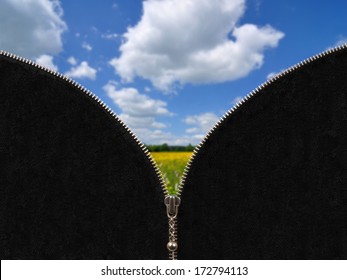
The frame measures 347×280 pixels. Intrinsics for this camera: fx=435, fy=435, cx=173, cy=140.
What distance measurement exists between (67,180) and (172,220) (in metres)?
0.67

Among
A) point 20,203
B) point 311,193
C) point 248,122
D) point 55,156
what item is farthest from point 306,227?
point 20,203

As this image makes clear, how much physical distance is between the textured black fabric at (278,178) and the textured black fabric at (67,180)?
285mm

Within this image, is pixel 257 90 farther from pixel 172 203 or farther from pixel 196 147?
pixel 172 203

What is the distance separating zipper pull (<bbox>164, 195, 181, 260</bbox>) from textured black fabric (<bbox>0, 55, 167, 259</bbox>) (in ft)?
0.14

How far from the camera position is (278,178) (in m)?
2.52

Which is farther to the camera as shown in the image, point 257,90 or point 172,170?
point 172,170

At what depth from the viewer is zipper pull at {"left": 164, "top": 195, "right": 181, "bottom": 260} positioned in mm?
2521

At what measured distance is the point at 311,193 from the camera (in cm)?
253

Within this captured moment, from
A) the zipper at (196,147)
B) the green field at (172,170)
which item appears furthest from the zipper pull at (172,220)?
the green field at (172,170)

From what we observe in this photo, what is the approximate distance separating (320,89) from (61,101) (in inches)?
58.0

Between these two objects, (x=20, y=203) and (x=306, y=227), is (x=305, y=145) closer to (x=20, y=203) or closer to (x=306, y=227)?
(x=306, y=227)

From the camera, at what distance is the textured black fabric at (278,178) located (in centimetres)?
245

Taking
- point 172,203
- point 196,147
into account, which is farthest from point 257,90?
point 172,203

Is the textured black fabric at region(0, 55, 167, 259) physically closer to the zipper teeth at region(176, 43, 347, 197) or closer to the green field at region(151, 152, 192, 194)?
the zipper teeth at region(176, 43, 347, 197)
